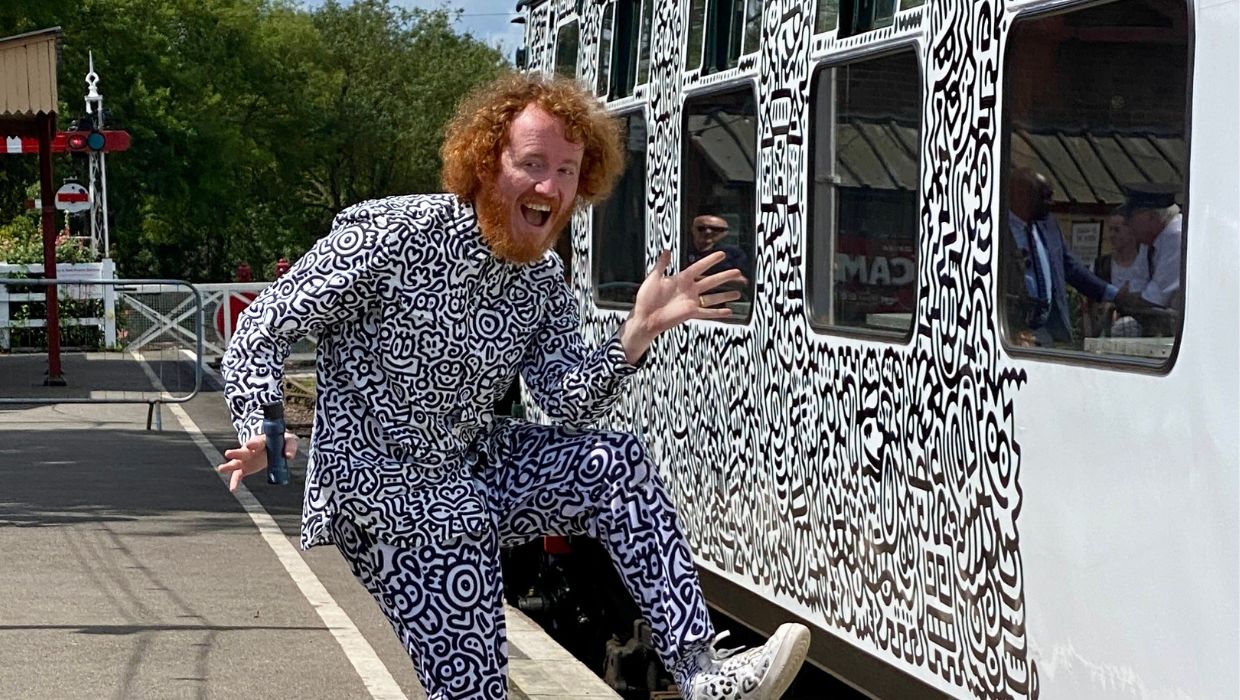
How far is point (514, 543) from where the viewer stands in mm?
4656

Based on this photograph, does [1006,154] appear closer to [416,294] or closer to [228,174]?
[416,294]

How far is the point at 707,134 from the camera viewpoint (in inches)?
301

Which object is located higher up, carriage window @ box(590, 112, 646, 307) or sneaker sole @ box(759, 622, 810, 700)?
carriage window @ box(590, 112, 646, 307)

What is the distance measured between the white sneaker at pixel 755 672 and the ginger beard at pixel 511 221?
96 cm

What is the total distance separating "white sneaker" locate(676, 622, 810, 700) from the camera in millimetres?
4219

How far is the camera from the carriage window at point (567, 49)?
32.1ft

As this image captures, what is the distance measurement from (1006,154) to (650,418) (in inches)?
141

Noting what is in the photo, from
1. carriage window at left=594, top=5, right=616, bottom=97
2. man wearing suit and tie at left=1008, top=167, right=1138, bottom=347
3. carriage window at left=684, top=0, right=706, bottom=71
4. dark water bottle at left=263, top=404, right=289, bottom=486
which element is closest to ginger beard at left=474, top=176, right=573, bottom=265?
dark water bottle at left=263, top=404, right=289, bottom=486

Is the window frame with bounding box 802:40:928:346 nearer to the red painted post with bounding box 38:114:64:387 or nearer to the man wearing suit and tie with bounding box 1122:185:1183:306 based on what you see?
the man wearing suit and tie with bounding box 1122:185:1183:306

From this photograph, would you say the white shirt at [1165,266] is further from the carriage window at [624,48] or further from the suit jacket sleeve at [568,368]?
the carriage window at [624,48]

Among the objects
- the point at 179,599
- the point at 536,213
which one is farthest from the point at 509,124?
the point at 179,599

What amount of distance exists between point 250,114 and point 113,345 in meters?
43.4

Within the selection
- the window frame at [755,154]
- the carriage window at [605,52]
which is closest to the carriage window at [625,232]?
the carriage window at [605,52]

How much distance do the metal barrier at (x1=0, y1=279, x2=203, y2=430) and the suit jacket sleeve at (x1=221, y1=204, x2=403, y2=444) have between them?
1251 cm
